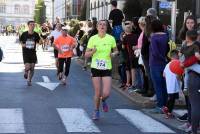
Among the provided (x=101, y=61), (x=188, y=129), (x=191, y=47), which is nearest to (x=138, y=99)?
(x=101, y=61)

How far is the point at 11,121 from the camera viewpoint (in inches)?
455

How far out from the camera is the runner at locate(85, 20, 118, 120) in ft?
39.0

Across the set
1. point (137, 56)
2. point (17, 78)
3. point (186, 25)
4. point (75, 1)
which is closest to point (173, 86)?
point (186, 25)

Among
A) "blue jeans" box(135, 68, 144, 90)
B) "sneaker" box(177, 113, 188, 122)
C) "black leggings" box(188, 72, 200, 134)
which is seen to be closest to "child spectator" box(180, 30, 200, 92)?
"black leggings" box(188, 72, 200, 134)

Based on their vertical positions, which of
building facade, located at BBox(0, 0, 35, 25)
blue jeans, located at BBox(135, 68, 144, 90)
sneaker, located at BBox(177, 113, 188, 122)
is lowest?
building facade, located at BBox(0, 0, 35, 25)

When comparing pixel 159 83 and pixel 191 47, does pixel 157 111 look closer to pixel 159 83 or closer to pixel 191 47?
pixel 159 83

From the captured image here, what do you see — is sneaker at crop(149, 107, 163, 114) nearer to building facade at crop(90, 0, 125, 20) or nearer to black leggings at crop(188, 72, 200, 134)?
black leggings at crop(188, 72, 200, 134)

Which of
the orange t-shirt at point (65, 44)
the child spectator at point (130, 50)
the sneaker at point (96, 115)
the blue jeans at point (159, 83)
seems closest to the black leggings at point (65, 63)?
the orange t-shirt at point (65, 44)

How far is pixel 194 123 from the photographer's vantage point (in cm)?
1030

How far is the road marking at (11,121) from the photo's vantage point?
35.0ft

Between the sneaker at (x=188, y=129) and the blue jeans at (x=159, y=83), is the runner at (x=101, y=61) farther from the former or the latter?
the sneaker at (x=188, y=129)

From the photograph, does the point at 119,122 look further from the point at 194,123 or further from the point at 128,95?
the point at 128,95

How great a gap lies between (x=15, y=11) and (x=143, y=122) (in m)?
145

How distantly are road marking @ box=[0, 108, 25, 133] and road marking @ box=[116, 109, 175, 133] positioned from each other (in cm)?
213
